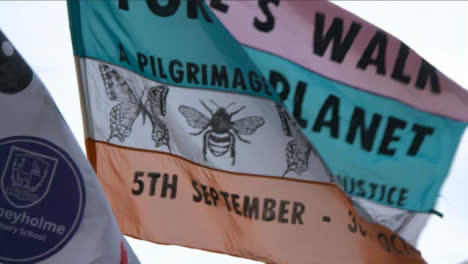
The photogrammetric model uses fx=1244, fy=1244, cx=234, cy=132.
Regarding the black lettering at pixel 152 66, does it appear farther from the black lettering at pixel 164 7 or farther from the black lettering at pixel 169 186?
the black lettering at pixel 169 186

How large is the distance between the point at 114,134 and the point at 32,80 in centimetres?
146

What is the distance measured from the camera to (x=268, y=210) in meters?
8.86

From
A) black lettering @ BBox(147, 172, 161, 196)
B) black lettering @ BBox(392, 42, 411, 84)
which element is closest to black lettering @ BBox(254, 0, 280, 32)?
black lettering @ BBox(392, 42, 411, 84)

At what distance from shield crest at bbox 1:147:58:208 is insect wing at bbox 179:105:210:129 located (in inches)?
55.5

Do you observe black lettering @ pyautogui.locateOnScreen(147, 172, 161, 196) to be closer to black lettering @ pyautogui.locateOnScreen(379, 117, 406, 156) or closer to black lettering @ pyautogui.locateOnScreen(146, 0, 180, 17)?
black lettering @ pyautogui.locateOnScreen(146, 0, 180, 17)

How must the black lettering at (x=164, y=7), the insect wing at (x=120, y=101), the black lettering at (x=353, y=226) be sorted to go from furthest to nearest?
the insect wing at (x=120, y=101) → the black lettering at (x=164, y=7) → the black lettering at (x=353, y=226)

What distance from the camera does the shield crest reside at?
25.2ft

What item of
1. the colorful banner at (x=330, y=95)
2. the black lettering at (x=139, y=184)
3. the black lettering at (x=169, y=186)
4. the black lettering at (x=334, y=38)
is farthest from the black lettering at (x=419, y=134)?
the black lettering at (x=139, y=184)

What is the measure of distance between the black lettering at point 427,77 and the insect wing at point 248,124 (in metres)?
1.15

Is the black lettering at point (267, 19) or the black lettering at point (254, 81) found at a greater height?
the black lettering at point (267, 19)

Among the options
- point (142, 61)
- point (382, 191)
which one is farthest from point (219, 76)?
point (382, 191)

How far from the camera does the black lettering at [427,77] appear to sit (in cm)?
846

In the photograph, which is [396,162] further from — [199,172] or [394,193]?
[199,172]

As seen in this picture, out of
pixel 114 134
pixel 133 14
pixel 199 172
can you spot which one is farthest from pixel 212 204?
pixel 133 14
